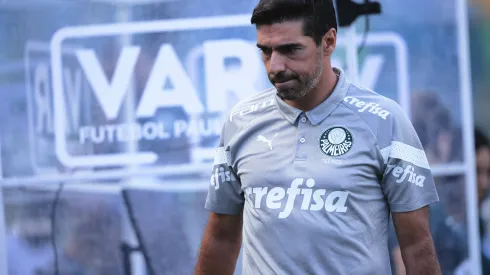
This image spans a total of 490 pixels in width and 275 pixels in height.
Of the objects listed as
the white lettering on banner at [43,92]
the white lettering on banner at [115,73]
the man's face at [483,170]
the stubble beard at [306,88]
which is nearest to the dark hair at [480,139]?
the man's face at [483,170]

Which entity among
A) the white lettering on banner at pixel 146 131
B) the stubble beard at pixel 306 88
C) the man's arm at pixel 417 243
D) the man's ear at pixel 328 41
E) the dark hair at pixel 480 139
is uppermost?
the man's ear at pixel 328 41

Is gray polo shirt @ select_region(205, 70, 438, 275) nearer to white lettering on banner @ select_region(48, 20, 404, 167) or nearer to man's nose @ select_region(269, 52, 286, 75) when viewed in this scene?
man's nose @ select_region(269, 52, 286, 75)

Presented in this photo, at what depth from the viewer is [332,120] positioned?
2459 millimetres

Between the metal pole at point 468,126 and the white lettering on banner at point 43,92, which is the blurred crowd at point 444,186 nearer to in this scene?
the metal pole at point 468,126

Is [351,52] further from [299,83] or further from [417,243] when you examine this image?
[417,243]

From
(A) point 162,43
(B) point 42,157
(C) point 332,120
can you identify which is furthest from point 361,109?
(B) point 42,157

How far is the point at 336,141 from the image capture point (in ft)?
7.91

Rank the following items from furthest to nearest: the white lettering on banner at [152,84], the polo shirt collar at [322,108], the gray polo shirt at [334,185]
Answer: the white lettering on banner at [152,84] → the polo shirt collar at [322,108] → the gray polo shirt at [334,185]

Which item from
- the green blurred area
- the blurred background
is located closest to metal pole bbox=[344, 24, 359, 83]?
the blurred background

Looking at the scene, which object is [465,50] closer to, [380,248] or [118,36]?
[118,36]

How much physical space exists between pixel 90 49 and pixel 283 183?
2.49 metres

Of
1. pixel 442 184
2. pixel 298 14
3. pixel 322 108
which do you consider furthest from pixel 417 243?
pixel 442 184

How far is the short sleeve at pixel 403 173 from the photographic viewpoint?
2.37 meters

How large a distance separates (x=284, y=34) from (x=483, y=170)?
9.63 feet
